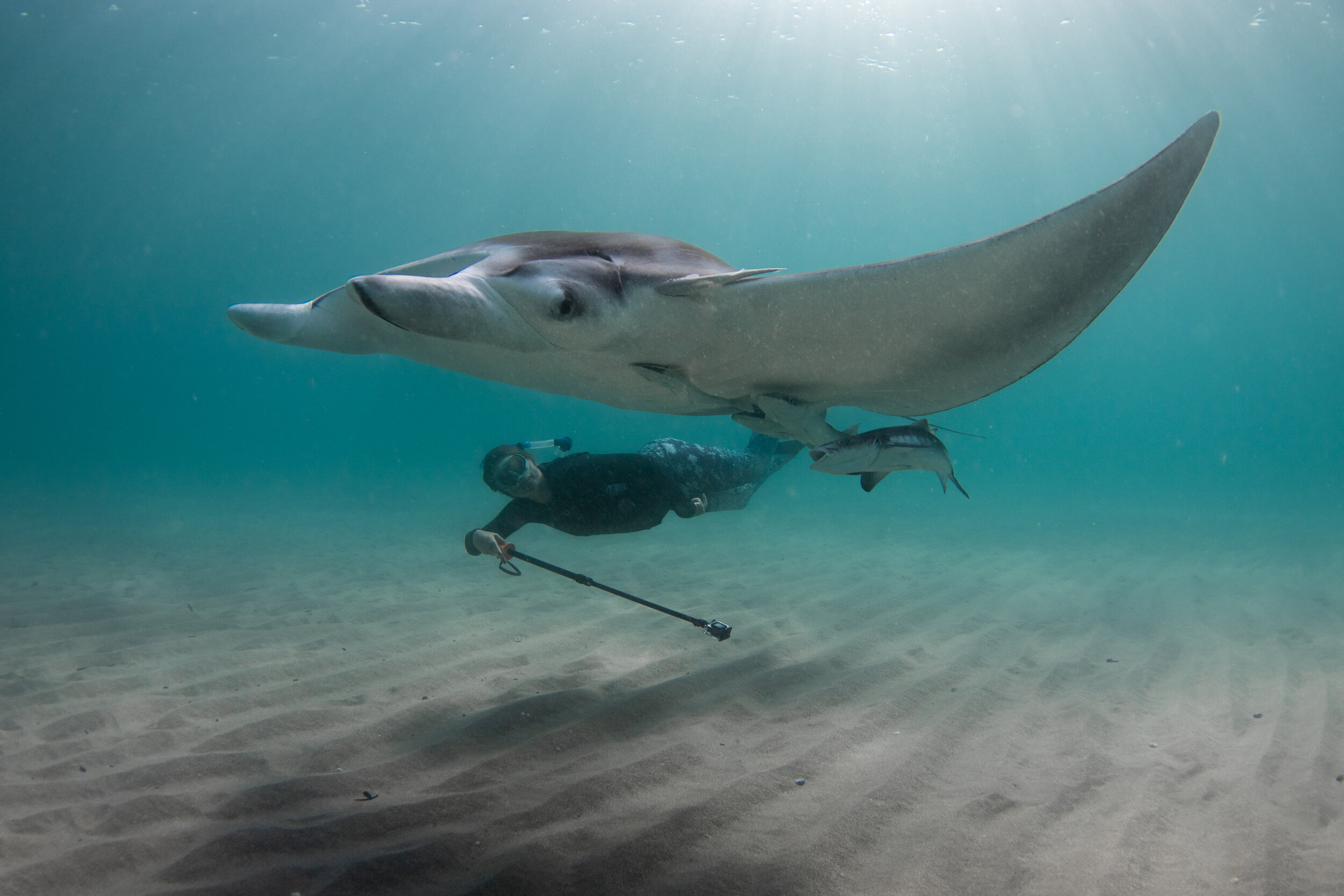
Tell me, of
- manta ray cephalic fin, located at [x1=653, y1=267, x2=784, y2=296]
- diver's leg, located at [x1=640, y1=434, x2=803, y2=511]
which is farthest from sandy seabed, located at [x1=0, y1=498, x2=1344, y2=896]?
manta ray cephalic fin, located at [x1=653, y1=267, x2=784, y2=296]

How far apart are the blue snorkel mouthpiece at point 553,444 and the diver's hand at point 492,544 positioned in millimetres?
607

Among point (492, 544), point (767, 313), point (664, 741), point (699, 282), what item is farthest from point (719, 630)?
point (699, 282)

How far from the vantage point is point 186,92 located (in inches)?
1012

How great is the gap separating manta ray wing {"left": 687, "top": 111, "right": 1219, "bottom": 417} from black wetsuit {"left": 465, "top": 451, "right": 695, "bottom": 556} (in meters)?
1.56

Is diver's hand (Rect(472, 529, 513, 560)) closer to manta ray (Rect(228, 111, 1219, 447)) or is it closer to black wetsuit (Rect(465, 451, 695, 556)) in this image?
black wetsuit (Rect(465, 451, 695, 556))

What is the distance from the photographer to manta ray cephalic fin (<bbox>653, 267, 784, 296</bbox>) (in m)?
1.83

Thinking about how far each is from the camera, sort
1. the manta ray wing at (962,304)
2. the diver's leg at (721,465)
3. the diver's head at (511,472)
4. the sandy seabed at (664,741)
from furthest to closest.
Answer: the diver's leg at (721,465) < the diver's head at (511,472) < the sandy seabed at (664,741) < the manta ray wing at (962,304)

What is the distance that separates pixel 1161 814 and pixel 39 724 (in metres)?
5.06

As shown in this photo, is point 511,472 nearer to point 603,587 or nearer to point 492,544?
point 492,544

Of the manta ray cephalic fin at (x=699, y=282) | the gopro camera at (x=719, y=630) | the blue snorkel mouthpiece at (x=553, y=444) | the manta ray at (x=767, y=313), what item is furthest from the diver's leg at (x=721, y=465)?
the manta ray cephalic fin at (x=699, y=282)

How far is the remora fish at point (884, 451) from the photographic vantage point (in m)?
2.60

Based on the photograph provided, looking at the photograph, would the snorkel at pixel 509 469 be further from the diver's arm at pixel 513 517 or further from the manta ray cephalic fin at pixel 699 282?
the manta ray cephalic fin at pixel 699 282

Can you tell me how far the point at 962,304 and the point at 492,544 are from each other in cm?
256

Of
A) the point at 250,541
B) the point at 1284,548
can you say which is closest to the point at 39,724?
the point at 250,541
